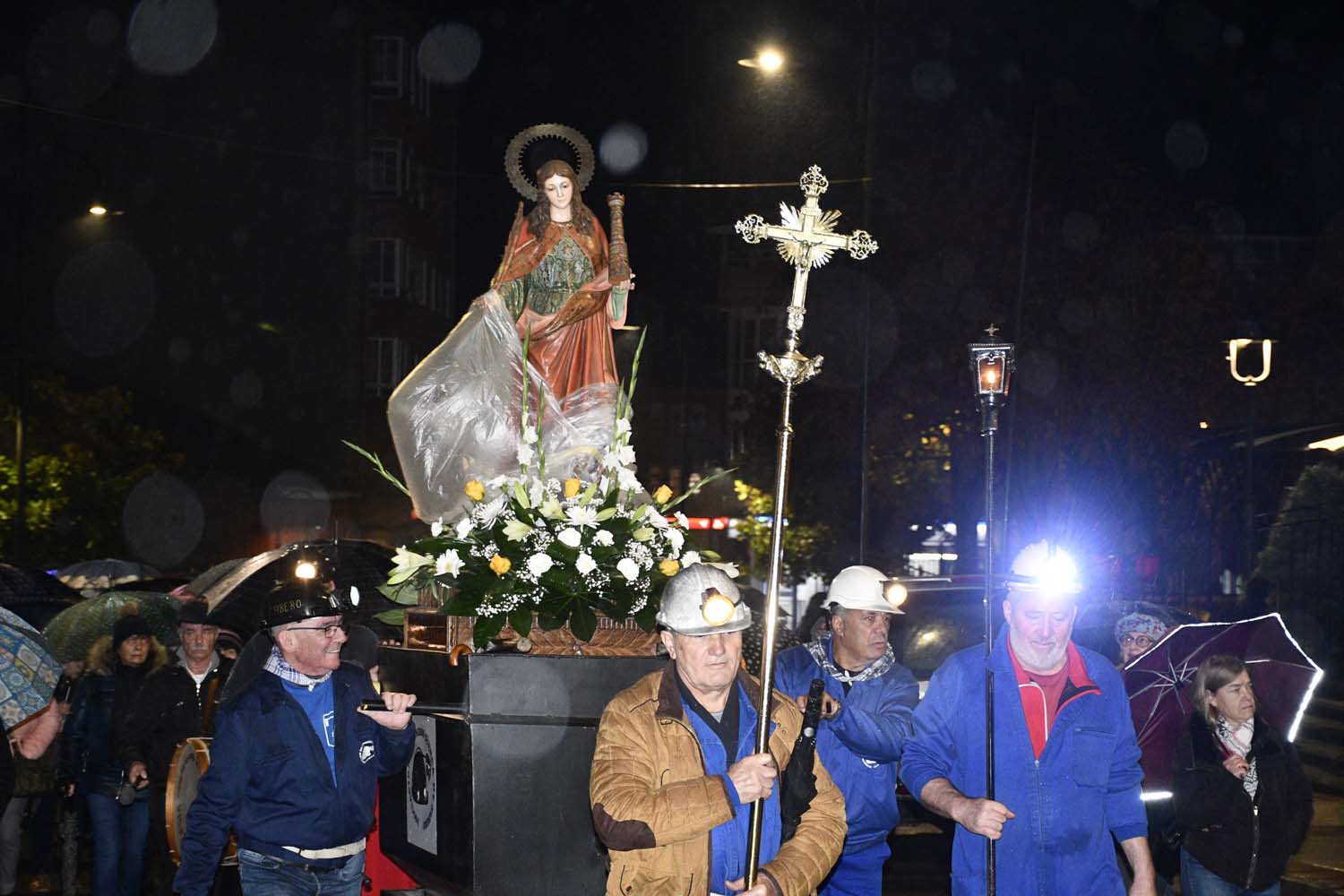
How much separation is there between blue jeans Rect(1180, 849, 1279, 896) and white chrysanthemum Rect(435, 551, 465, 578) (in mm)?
3640

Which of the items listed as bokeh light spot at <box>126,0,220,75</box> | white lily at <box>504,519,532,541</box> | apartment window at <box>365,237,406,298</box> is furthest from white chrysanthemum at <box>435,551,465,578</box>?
apartment window at <box>365,237,406,298</box>

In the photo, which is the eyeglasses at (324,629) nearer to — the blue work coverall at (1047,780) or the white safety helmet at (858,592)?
the white safety helmet at (858,592)

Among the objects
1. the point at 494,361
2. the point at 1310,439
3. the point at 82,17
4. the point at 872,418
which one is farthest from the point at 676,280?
the point at 494,361

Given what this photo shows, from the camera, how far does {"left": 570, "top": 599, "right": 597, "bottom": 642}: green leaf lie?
243 inches

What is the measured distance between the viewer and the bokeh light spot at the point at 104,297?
3316 centimetres

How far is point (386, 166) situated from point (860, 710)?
143 ft

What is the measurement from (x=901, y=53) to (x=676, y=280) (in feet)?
104

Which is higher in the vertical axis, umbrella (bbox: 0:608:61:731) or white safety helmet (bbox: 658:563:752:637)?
white safety helmet (bbox: 658:563:752:637)

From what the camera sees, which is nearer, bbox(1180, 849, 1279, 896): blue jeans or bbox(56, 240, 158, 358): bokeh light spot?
bbox(1180, 849, 1279, 896): blue jeans

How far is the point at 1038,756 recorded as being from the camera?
5828mm

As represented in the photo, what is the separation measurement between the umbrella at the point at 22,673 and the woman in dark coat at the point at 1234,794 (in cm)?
485

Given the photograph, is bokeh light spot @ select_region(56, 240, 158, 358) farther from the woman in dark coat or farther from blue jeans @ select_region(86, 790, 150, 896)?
the woman in dark coat

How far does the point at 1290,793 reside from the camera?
7184mm

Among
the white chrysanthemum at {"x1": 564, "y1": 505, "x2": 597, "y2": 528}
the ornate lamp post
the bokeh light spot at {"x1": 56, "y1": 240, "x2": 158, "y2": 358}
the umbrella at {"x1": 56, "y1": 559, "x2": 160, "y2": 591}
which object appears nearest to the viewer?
the ornate lamp post
